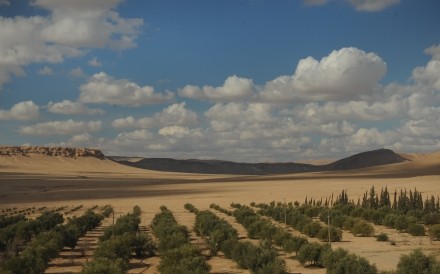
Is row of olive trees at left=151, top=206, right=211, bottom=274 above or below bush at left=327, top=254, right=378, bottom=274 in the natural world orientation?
below

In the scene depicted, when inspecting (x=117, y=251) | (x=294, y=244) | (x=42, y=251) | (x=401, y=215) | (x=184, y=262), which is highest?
(x=401, y=215)

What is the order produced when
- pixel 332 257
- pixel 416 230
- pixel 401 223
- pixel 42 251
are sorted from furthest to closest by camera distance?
pixel 401 223
pixel 416 230
pixel 42 251
pixel 332 257

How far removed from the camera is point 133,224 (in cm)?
3900

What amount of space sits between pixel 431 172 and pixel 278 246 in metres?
133

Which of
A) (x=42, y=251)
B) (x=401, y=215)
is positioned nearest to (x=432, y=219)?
(x=401, y=215)

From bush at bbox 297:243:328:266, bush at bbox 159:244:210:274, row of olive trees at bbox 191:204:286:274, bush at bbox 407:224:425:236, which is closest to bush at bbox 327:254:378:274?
row of olive trees at bbox 191:204:286:274

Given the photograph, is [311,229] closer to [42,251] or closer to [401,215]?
[401,215]

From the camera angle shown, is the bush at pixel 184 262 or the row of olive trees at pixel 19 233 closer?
the bush at pixel 184 262

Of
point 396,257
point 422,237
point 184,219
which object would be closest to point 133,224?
point 184,219

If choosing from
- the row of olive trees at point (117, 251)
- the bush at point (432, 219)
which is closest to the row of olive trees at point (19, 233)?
the row of olive trees at point (117, 251)

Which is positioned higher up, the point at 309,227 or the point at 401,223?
the point at 401,223

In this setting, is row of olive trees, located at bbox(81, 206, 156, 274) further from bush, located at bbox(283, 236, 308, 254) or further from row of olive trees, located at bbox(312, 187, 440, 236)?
row of olive trees, located at bbox(312, 187, 440, 236)

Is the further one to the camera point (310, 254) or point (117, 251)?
point (117, 251)

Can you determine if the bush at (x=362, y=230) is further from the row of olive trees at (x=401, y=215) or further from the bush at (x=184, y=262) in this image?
the bush at (x=184, y=262)
